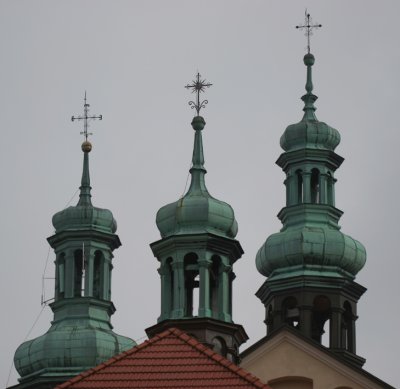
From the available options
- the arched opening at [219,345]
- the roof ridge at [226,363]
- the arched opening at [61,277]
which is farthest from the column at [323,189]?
the roof ridge at [226,363]

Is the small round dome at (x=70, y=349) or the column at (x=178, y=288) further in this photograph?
the small round dome at (x=70, y=349)

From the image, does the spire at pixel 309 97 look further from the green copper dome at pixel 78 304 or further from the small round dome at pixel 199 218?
the small round dome at pixel 199 218

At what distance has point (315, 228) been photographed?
55.7m

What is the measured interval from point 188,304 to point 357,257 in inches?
427

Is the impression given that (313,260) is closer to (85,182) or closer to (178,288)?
(85,182)

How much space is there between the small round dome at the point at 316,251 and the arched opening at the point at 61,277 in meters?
4.70

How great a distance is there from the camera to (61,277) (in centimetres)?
5631

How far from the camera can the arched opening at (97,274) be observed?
185ft

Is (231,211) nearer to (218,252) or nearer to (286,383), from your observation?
(218,252)

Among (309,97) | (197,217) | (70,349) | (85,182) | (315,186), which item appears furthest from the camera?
(309,97)

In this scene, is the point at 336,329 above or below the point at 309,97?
below

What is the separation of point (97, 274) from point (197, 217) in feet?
Result: 37.0

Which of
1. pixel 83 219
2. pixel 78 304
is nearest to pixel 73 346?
pixel 78 304

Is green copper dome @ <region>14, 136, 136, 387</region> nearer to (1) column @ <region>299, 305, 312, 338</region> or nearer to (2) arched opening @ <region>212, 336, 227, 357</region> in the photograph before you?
(1) column @ <region>299, 305, 312, 338</region>
